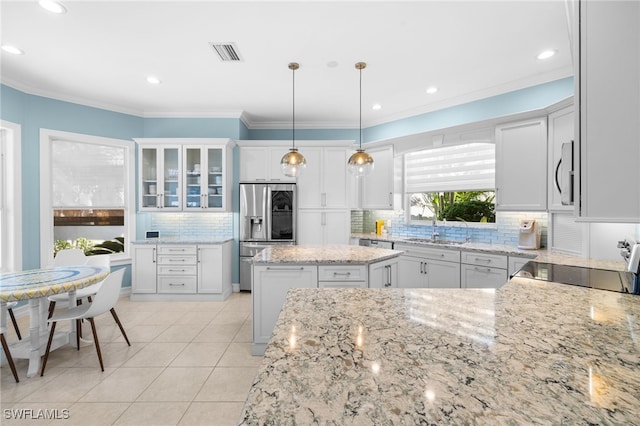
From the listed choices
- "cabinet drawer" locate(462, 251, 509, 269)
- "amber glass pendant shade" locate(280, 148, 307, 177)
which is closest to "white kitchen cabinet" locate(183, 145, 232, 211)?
"amber glass pendant shade" locate(280, 148, 307, 177)

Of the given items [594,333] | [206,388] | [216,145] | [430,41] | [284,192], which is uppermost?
[430,41]

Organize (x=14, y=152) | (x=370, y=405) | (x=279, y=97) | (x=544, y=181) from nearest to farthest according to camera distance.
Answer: (x=370, y=405), (x=544, y=181), (x=14, y=152), (x=279, y=97)

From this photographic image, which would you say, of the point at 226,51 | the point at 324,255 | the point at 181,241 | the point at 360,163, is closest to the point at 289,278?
the point at 324,255

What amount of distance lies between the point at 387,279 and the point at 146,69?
353 cm

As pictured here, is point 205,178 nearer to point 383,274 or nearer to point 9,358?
point 9,358

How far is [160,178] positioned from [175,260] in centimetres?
129

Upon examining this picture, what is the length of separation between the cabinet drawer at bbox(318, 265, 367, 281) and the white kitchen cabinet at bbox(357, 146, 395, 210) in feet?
7.71

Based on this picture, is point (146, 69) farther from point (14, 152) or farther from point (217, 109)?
point (14, 152)

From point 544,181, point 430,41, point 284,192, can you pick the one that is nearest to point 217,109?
point 284,192

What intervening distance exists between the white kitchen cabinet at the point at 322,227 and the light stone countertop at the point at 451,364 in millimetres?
3509

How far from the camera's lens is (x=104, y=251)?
472 cm

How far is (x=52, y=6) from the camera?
7.80 feet

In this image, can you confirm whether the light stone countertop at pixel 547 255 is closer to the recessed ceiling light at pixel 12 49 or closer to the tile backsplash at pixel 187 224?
the tile backsplash at pixel 187 224

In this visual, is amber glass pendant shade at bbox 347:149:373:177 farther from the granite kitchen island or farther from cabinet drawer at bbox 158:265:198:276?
cabinet drawer at bbox 158:265:198:276
